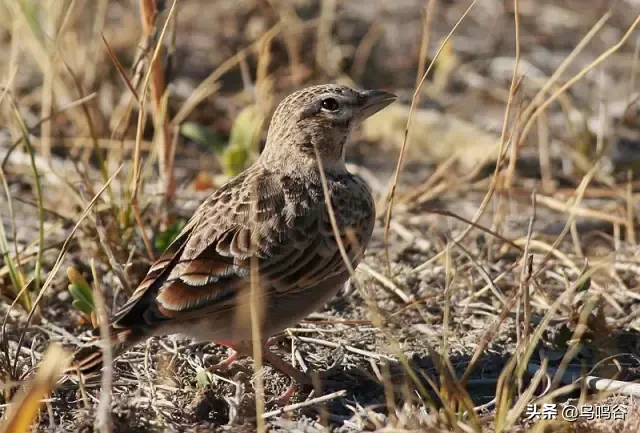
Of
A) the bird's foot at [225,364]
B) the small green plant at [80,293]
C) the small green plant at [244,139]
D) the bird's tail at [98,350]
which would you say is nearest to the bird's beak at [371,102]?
the small green plant at [244,139]

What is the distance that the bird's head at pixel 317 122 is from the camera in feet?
17.1

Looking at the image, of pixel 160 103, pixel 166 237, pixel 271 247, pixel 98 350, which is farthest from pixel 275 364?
pixel 160 103

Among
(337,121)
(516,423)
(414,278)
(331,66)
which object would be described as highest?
(331,66)

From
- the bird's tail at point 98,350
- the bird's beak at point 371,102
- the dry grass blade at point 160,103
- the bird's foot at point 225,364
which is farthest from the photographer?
the dry grass blade at point 160,103

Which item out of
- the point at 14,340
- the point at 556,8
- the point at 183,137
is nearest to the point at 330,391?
the point at 14,340

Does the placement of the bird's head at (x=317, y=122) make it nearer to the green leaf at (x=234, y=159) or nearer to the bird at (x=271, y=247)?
the bird at (x=271, y=247)

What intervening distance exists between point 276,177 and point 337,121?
0.46 m

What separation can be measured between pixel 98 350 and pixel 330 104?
1783mm

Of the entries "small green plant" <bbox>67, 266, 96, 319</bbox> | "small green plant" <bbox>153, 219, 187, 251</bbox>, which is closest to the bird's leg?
"small green plant" <bbox>67, 266, 96, 319</bbox>

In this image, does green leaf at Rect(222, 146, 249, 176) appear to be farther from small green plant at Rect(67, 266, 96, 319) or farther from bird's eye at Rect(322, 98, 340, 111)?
small green plant at Rect(67, 266, 96, 319)

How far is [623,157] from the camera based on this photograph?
24.8 feet

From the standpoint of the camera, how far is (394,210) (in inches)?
258

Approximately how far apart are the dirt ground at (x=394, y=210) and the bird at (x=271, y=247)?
11.7 inches

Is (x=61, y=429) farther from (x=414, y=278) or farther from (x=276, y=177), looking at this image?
(x=414, y=278)
